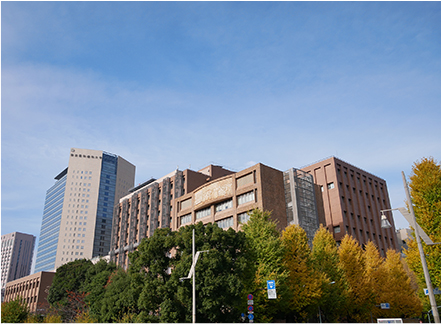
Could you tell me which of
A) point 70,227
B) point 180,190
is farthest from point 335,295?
point 70,227

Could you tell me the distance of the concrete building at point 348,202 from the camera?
65188 millimetres

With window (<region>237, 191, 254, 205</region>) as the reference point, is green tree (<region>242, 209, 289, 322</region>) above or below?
below

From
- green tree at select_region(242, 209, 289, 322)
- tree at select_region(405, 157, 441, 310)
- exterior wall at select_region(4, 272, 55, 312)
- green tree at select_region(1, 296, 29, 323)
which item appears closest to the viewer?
tree at select_region(405, 157, 441, 310)

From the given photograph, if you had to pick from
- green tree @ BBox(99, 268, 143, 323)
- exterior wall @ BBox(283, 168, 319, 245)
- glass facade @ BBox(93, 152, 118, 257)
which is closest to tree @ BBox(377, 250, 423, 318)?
exterior wall @ BBox(283, 168, 319, 245)

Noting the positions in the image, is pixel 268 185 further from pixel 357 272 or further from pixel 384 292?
pixel 384 292

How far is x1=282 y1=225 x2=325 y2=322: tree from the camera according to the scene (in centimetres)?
3438

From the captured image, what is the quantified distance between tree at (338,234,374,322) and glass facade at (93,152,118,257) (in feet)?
453

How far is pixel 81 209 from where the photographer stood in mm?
162875

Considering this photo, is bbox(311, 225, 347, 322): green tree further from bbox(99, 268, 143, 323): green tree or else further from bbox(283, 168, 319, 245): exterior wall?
bbox(99, 268, 143, 323): green tree

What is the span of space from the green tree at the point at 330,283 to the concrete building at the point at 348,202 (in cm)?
2041

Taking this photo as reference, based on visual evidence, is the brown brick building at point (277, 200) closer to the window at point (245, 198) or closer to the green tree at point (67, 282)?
the window at point (245, 198)

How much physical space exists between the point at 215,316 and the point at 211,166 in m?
61.7

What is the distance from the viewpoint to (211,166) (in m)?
88.9

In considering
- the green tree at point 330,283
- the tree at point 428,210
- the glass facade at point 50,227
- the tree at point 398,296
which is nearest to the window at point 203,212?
the green tree at point 330,283
